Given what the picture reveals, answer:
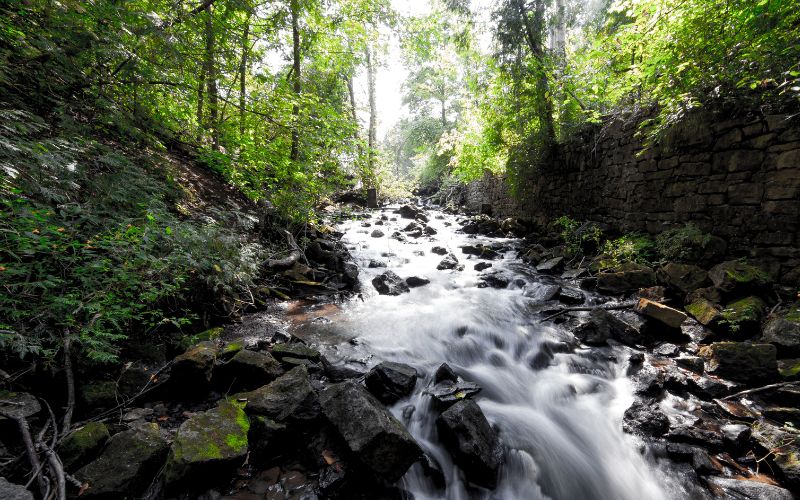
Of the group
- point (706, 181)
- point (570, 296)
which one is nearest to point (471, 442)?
point (570, 296)

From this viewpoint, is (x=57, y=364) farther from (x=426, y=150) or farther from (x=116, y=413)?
(x=426, y=150)

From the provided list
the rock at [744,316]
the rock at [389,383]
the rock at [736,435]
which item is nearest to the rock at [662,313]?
the rock at [744,316]

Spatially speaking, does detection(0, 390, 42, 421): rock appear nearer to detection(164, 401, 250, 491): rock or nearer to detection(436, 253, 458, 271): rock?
detection(164, 401, 250, 491): rock

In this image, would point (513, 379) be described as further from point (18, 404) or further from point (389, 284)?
point (18, 404)

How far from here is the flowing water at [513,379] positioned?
8.71 ft

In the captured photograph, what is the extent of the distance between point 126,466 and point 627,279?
22.2 feet

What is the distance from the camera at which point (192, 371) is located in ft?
9.35

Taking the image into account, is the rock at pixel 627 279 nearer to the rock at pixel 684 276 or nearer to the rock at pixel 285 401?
the rock at pixel 684 276

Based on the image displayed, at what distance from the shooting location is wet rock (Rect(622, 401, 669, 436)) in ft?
9.53

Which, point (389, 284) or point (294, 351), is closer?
point (294, 351)

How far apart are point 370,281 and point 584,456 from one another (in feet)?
16.1

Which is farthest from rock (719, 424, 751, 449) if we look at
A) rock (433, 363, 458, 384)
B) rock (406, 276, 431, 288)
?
rock (406, 276, 431, 288)

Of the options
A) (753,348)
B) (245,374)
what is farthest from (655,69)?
(245,374)

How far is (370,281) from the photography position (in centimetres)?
704
